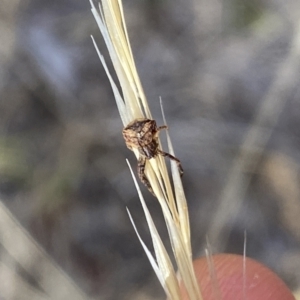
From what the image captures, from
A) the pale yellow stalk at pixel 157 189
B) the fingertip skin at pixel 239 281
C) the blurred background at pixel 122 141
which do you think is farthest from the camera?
the blurred background at pixel 122 141

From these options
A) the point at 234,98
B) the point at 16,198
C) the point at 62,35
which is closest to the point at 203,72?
the point at 234,98

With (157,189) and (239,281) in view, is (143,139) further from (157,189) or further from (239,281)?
(239,281)

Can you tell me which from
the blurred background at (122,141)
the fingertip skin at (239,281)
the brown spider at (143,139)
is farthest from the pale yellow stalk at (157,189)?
the blurred background at (122,141)

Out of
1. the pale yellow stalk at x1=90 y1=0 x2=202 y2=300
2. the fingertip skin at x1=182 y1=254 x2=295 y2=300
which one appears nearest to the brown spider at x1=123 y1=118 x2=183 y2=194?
the pale yellow stalk at x1=90 y1=0 x2=202 y2=300

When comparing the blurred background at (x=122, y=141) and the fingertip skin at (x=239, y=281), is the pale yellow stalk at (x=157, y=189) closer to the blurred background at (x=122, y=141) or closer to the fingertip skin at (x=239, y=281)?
the fingertip skin at (x=239, y=281)

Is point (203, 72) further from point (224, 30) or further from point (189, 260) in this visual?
point (189, 260)

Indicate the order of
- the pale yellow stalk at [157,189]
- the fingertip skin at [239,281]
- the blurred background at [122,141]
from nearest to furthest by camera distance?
the pale yellow stalk at [157,189] < the fingertip skin at [239,281] < the blurred background at [122,141]
